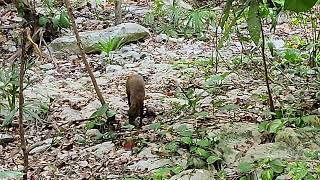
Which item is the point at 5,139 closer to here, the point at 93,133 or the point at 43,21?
the point at 93,133

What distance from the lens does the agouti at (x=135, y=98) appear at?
3193mm

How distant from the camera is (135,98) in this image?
3225 mm

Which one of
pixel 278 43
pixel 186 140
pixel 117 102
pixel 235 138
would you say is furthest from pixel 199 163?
pixel 278 43

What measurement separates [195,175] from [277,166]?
1.20ft

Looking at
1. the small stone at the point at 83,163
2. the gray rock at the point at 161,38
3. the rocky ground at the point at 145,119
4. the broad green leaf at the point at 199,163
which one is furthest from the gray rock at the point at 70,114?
the gray rock at the point at 161,38

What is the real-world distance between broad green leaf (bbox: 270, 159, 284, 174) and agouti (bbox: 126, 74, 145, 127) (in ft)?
3.56

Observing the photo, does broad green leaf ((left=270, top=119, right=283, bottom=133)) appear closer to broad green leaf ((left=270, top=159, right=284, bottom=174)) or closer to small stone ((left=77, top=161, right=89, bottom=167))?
broad green leaf ((left=270, top=159, right=284, bottom=174))

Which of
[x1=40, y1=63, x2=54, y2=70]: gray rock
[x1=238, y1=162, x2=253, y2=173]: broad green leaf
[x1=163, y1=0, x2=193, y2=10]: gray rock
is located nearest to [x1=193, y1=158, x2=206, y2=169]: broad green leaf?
[x1=238, y1=162, x2=253, y2=173]: broad green leaf

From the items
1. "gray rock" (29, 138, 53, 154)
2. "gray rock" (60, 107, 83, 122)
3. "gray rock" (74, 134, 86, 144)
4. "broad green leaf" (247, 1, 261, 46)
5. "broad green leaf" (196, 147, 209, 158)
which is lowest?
"gray rock" (29, 138, 53, 154)

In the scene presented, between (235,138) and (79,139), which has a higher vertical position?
(235,138)

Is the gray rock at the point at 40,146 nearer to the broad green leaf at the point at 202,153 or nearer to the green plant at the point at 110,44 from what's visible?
the broad green leaf at the point at 202,153

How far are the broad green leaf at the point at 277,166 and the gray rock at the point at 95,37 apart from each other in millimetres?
3273

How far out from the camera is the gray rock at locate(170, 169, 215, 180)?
2.36 meters

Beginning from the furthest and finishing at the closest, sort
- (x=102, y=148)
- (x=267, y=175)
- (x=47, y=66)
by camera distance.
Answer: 1. (x=47, y=66)
2. (x=102, y=148)
3. (x=267, y=175)
